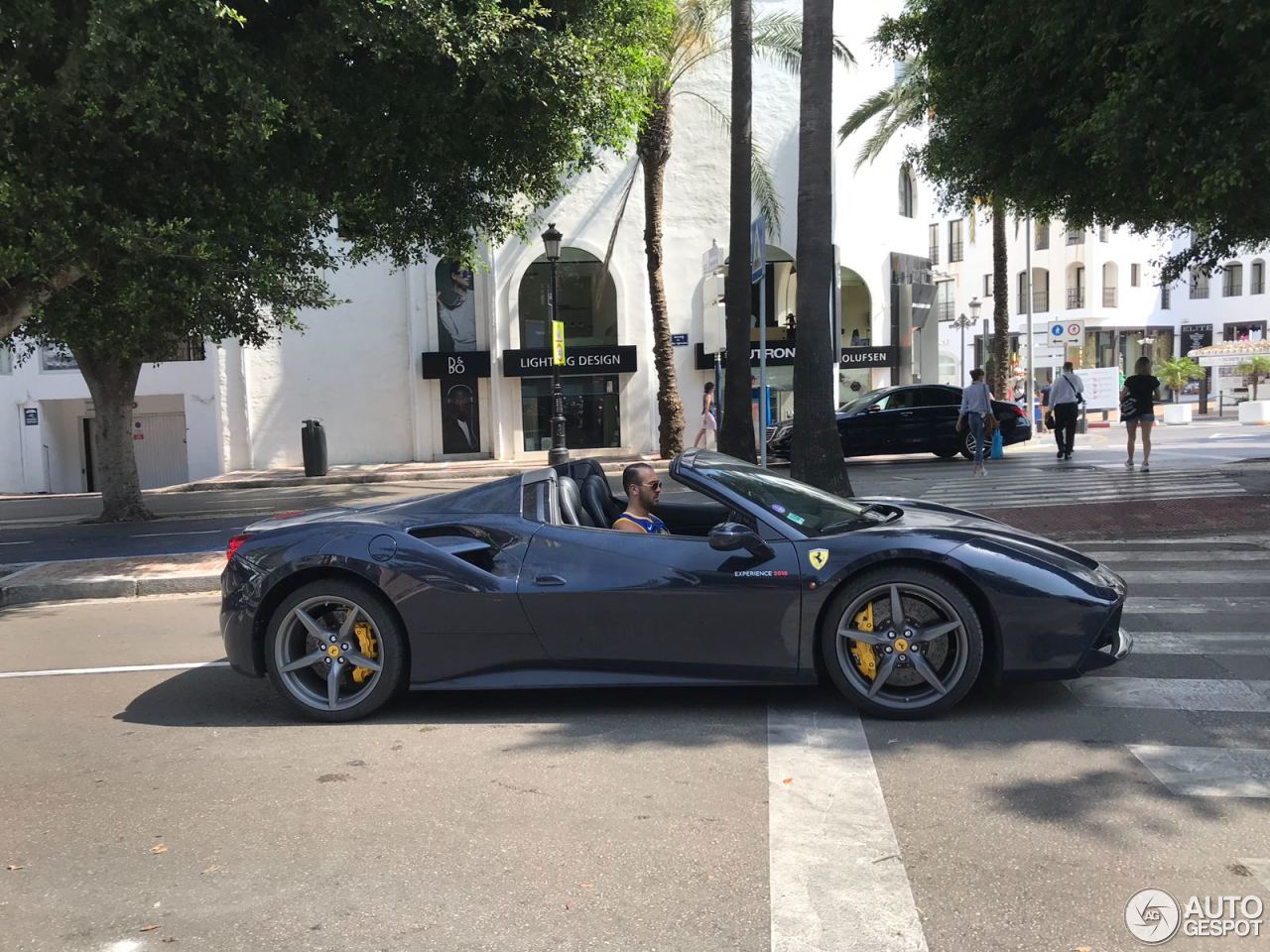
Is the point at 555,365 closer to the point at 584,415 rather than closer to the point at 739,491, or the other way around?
the point at 584,415

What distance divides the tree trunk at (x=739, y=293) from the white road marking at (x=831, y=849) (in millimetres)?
11581

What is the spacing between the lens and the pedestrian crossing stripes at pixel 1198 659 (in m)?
4.29

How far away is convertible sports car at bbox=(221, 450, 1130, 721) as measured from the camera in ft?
15.9

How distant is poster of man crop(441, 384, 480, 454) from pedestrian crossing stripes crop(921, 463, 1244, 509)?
14081 mm

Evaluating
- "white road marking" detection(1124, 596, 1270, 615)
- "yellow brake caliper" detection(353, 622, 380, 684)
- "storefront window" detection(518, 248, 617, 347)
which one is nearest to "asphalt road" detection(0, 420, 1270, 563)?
"yellow brake caliper" detection(353, 622, 380, 684)

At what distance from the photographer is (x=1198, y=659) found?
5898 mm

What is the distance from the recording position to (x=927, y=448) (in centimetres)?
2181

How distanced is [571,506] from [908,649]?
1.82 meters

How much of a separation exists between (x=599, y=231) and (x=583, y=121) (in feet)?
51.7

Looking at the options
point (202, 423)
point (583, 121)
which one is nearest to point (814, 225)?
point (583, 121)

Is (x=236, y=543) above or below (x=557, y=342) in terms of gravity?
below

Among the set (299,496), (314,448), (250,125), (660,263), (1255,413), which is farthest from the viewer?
(1255,413)

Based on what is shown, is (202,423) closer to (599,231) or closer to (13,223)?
(599,231)

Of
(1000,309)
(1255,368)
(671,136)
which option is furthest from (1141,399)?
(1255,368)
